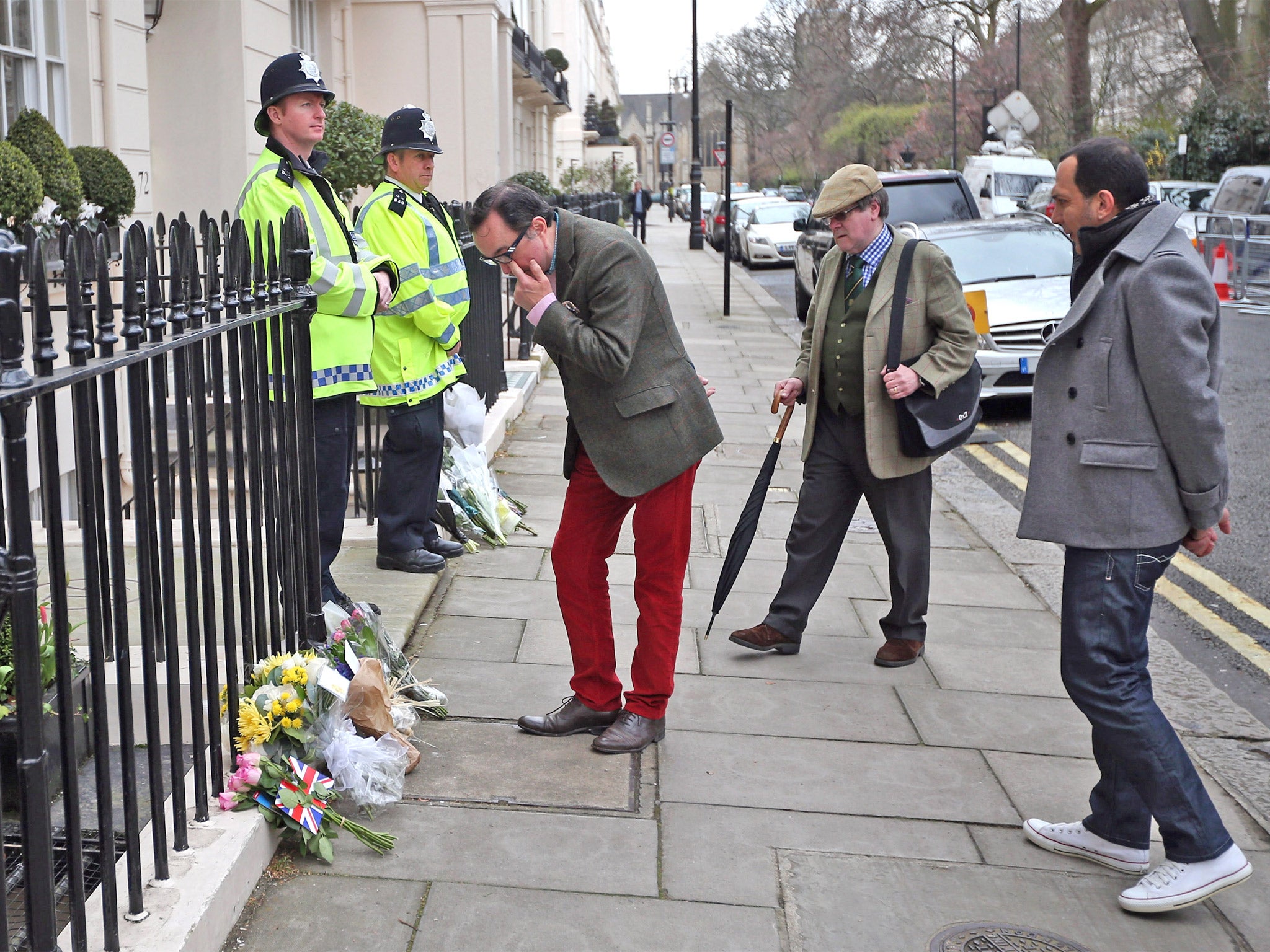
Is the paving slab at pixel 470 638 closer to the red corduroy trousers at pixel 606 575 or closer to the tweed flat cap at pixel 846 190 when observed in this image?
the red corduroy trousers at pixel 606 575

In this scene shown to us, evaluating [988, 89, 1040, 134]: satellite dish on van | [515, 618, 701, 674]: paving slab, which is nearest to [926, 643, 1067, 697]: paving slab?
[515, 618, 701, 674]: paving slab

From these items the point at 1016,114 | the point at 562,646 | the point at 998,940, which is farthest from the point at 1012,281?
the point at 1016,114

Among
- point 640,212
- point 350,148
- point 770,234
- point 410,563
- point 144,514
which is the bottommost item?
point 410,563

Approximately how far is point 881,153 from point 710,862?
190ft

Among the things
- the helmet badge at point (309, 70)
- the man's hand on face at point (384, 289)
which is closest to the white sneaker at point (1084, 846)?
the man's hand on face at point (384, 289)

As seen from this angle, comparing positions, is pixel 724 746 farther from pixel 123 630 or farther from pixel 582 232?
pixel 123 630

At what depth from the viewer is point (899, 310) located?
4691 millimetres

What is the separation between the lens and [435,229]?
5500 mm

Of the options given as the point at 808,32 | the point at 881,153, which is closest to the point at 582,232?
the point at 881,153

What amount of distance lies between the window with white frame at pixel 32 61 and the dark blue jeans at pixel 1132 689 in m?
6.63

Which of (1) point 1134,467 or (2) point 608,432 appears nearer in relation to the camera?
(1) point 1134,467

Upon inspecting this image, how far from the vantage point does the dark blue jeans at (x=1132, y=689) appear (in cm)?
325

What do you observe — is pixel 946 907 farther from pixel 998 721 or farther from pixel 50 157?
pixel 50 157

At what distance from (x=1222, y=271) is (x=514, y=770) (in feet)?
54.1
